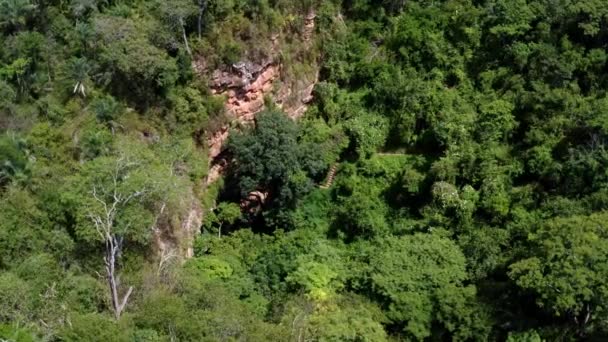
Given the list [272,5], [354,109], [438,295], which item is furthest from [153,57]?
[438,295]

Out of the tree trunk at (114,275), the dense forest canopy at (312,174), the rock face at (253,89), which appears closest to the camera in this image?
the tree trunk at (114,275)

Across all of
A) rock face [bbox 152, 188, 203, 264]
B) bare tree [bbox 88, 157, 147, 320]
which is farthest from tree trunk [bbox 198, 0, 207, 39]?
bare tree [bbox 88, 157, 147, 320]

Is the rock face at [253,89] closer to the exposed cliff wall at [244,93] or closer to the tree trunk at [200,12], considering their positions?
the exposed cliff wall at [244,93]

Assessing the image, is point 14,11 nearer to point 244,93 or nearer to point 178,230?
point 244,93

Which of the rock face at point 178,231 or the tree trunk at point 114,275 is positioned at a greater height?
the tree trunk at point 114,275

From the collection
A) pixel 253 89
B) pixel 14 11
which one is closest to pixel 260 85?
pixel 253 89

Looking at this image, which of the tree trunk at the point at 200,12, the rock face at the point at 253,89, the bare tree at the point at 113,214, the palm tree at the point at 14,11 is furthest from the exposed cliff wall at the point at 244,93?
the palm tree at the point at 14,11

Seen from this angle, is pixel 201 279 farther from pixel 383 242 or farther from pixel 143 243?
pixel 383 242
